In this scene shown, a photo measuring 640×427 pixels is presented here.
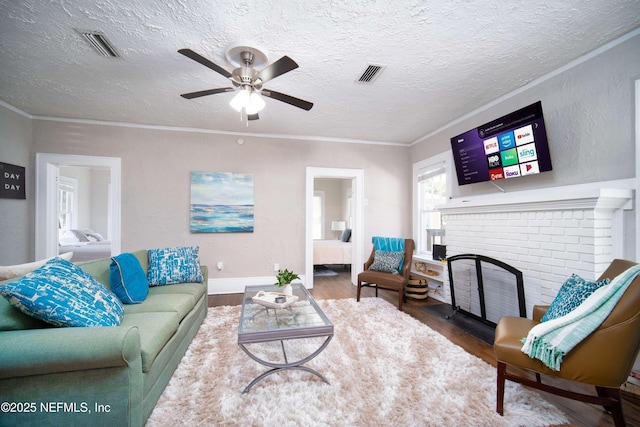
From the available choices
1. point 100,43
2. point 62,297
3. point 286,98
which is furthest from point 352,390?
point 100,43

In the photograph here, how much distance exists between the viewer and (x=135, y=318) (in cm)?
190

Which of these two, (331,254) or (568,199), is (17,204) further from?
(568,199)

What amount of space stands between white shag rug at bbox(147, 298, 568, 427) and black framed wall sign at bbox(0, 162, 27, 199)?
3.22 metres

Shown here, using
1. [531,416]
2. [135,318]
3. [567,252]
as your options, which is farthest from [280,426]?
[567,252]

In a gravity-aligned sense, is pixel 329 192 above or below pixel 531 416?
above

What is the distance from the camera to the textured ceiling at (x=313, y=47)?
1.84 m

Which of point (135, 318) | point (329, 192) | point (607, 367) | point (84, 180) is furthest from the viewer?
point (329, 192)

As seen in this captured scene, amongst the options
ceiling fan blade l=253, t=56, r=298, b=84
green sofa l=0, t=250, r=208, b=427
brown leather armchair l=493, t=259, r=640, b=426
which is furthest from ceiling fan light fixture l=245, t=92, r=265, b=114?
brown leather armchair l=493, t=259, r=640, b=426

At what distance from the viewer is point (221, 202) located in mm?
4387

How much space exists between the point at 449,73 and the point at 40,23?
3.37m

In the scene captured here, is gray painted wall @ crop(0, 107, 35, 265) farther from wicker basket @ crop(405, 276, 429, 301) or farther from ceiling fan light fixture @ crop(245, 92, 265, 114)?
wicker basket @ crop(405, 276, 429, 301)

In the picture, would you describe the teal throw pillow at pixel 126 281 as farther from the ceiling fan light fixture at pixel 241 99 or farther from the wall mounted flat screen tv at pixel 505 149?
the wall mounted flat screen tv at pixel 505 149

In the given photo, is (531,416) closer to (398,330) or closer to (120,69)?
(398,330)

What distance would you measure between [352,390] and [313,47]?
8.66 ft
